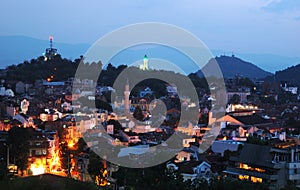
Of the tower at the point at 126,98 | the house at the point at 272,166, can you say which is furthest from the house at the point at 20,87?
the house at the point at 272,166

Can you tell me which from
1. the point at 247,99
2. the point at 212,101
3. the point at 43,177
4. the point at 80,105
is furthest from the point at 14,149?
the point at 247,99

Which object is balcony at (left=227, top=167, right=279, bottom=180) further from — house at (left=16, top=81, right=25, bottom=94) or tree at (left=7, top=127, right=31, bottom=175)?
house at (left=16, top=81, right=25, bottom=94)

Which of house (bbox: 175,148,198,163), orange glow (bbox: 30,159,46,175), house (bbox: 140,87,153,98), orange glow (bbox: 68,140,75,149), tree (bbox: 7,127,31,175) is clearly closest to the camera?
tree (bbox: 7,127,31,175)

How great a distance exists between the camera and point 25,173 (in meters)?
7.57

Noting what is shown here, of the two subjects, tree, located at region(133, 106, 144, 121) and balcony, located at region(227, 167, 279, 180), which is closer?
balcony, located at region(227, 167, 279, 180)

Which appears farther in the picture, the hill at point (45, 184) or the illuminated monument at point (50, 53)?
the illuminated monument at point (50, 53)

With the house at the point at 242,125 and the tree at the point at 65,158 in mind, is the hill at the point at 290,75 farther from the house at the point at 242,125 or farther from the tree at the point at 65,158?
the tree at the point at 65,158

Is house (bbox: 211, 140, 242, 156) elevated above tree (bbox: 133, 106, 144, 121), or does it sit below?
below

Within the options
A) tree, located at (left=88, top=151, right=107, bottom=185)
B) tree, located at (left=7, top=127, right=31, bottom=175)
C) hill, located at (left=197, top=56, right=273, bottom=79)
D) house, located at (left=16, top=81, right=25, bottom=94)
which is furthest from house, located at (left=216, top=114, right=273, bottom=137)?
hill, located at (left=197, top=56, right=273, bottom=79)

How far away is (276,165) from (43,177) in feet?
10.1

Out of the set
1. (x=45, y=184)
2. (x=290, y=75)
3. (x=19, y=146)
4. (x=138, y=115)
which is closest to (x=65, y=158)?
(x=19, y=146)

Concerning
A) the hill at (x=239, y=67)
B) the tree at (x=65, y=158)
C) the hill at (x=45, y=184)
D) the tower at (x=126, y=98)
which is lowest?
the tree at (x=65, y=158)

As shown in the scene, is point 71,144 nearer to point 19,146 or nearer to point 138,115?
point 19,146

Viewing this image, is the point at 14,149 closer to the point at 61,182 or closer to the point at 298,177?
the point at 61,182
